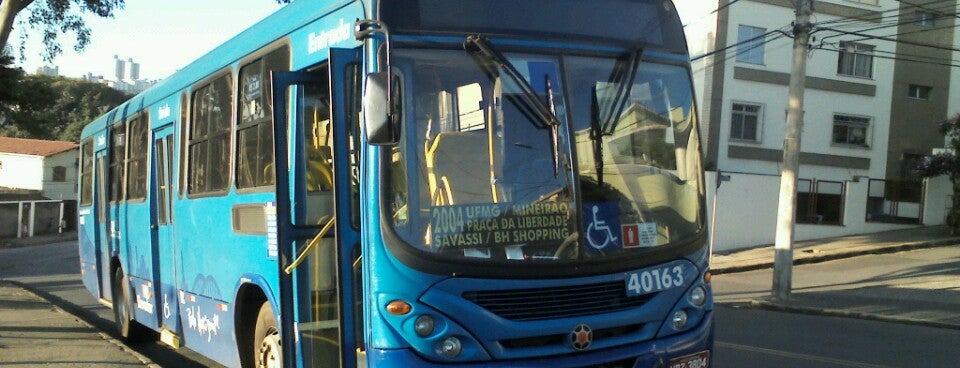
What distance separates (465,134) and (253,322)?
2.71 metres

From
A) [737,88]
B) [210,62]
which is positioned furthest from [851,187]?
[210,62]

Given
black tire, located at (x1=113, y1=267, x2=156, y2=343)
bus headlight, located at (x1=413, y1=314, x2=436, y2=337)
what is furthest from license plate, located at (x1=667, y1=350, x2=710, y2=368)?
black tire, located at (x1=113, y1=267, x2=156, y2=343)

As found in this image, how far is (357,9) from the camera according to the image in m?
5.11

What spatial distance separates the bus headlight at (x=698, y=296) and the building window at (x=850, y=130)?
28.1m

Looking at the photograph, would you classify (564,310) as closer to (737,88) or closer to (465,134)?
(465,134)

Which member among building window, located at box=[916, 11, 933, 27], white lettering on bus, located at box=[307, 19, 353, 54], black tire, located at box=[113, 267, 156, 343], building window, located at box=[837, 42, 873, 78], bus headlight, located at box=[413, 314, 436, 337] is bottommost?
black tire, located at box=[113, 267, 156, 343]

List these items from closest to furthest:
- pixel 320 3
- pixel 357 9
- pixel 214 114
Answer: pixel 357 9
pixel 320 3
pixel 214 114

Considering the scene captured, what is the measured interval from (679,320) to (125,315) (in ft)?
26.6

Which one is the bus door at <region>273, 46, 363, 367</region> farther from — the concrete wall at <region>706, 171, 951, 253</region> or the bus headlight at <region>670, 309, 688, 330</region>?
the concrete wall at <region>706, 171, 951, 253</region>

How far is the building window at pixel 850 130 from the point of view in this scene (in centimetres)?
3123

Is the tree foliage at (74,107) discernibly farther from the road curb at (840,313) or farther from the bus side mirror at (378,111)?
the bus side mirror at (378,111)

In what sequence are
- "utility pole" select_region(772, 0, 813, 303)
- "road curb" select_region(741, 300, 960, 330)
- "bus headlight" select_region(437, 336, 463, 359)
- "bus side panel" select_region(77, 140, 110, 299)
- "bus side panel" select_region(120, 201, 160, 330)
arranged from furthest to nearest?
"utility pole" select_region(772, 0, 813, 303)
"road curb" select_region(741, 300, 960, 330)
"bus side panel" select_region(77, 140, 110, 299)
"bus side panel" select_region(120, 201, 160, 330)
"bus headlight" select_region(437, 336, 463, 359)

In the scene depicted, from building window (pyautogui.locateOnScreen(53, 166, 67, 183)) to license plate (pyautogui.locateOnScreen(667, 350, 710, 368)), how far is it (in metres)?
61.5

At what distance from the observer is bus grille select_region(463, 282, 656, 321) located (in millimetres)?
4773
